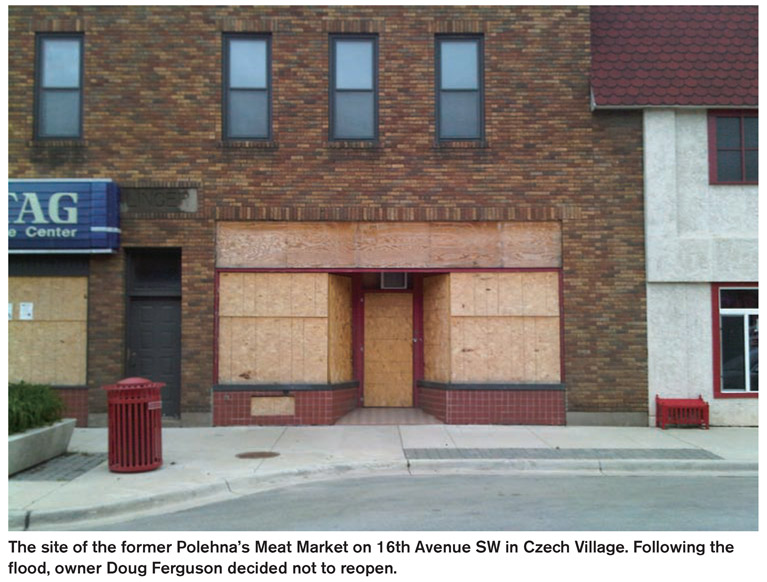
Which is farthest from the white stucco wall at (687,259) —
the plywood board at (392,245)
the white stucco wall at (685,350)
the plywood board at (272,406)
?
the plywood board at (272,406)

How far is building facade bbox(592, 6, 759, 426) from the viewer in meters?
12.9

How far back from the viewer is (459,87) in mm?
13266

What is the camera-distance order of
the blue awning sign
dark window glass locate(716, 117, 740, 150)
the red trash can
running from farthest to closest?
dark window glass locate(716, 117, 740, 150) → the blue awning sign → the red trash can

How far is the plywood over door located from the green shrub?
18.5 ft

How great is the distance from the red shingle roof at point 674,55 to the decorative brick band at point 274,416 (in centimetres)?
690

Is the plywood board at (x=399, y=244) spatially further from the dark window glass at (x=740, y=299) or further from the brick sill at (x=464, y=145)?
the dark window glass at (x=740, y=299)

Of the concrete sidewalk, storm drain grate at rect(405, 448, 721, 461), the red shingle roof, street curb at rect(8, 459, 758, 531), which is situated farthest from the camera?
the red shingle roof

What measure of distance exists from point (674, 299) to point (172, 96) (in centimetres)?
926

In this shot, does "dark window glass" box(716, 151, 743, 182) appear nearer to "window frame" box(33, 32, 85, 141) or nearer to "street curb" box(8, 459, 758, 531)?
"street curb" box(8, 459, 758, 531)

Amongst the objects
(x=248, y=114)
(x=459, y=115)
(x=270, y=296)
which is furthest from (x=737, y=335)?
(x=248, y=114)

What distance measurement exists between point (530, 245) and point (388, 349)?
3.27 m

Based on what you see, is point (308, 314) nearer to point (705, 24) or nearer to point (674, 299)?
point (674, 299)

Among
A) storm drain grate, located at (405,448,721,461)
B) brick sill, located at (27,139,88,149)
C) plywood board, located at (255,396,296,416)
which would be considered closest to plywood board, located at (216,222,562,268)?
plywood board, located at (255,396,296,416)

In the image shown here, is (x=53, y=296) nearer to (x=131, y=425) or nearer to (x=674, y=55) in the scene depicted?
(x=131, y=425)
